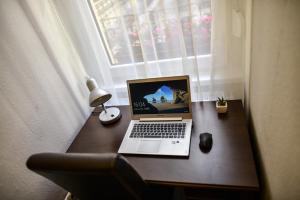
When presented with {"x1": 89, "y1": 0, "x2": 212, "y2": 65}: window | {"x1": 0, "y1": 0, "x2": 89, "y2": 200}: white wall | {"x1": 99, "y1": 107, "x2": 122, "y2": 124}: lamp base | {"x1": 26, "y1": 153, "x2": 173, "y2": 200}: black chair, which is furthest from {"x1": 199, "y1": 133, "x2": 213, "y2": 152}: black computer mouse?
{"x1": 0, "y1": 0, "x2": 89, "y2": 200}: white wall

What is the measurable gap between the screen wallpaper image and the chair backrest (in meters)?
0.49

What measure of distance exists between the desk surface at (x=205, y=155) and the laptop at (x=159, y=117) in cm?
5

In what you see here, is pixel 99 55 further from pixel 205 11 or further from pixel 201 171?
pixel 201 171

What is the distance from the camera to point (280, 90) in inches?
21.7

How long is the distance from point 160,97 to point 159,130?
0.59 feet

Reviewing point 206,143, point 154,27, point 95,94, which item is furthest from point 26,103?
point 206,143

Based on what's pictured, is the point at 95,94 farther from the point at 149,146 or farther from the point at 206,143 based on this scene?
the point at 206,143

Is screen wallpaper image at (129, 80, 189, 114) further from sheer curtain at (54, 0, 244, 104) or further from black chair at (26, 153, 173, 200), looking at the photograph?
black chair at (26, 153, 173, 200)

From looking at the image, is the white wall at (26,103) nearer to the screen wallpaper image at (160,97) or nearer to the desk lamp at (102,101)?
the desk lamp at (102,101)

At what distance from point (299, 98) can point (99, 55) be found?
3.61ft

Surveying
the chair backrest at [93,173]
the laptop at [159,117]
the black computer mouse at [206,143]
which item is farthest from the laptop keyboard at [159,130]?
the chair backrest at [93,173]

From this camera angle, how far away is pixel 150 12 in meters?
1.09

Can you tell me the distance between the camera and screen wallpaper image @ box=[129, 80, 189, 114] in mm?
1120

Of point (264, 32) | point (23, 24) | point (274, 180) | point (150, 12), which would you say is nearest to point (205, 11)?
point (150, 12)
